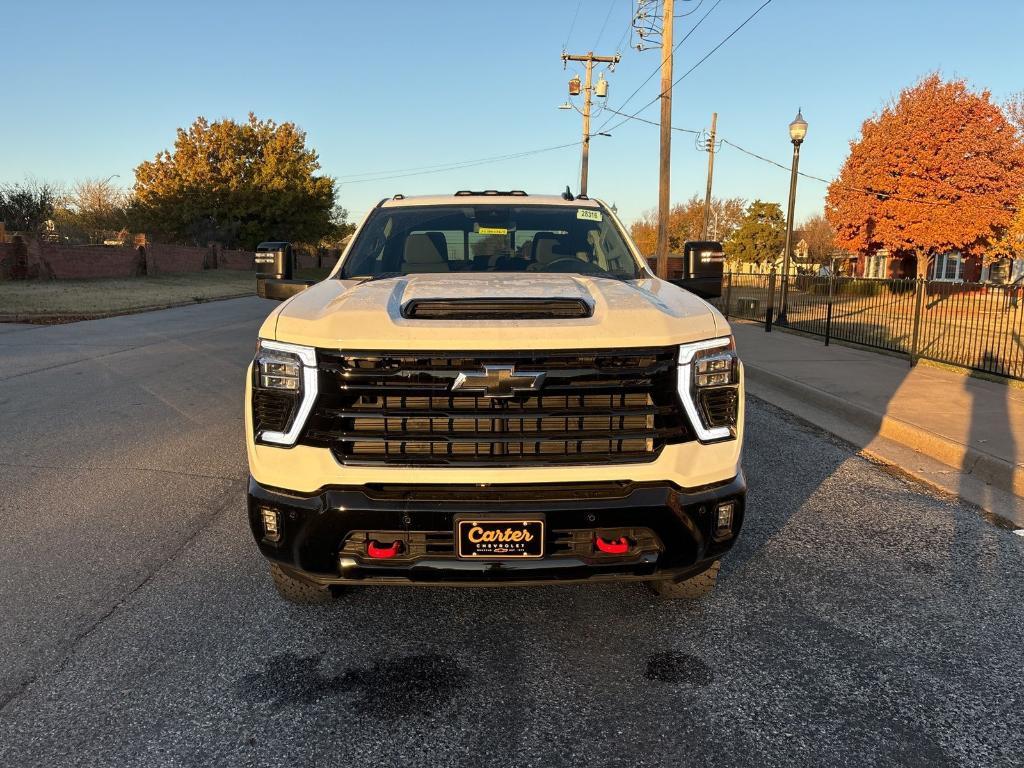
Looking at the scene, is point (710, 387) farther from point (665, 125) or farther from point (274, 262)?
point (665, 125)

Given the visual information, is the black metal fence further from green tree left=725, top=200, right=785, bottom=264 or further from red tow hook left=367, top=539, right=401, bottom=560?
green tree left=725, top=200, right=785, bottom=264

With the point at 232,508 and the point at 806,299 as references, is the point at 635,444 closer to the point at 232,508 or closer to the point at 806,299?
the point at 232,508

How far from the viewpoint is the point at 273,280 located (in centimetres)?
449

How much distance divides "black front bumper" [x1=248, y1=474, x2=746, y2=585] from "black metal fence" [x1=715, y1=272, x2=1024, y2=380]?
28.9 ft

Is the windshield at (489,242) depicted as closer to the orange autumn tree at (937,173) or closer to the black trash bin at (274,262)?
the black trash bin at (274,262)

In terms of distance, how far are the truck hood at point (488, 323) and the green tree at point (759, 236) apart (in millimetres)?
60898

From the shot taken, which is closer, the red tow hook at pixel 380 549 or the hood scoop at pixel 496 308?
the red tow hook at pixel 380 549

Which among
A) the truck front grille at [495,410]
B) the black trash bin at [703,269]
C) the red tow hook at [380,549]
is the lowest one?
the red tow hook at [380,549]

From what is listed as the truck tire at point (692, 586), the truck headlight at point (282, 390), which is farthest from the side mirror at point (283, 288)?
the truck tire at point (692, 586)

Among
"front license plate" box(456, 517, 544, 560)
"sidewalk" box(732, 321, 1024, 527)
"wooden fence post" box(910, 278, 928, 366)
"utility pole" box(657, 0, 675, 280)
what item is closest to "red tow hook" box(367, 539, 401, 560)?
"front license plate" box(456, 517, 544, 560)

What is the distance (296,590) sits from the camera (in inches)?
133

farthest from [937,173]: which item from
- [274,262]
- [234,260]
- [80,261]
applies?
[234,260]

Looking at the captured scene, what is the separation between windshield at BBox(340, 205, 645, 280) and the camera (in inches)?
178

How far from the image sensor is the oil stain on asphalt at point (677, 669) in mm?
2958
